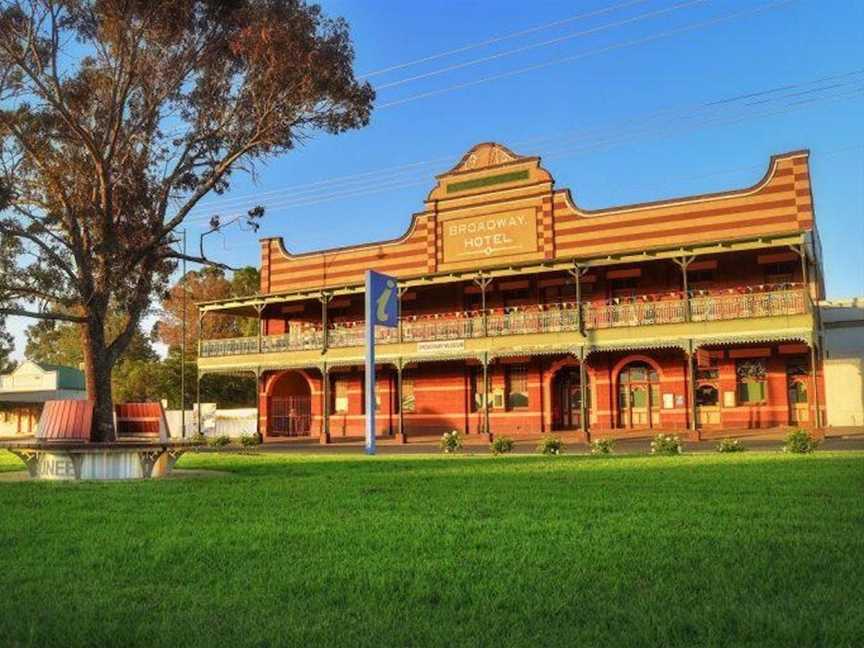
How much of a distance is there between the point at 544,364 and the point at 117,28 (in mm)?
21651

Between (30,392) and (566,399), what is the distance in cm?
3753

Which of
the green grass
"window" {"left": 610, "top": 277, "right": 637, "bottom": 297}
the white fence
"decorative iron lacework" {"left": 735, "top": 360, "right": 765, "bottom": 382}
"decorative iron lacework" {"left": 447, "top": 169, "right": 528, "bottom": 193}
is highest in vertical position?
"decorative iron lacework" {"left": 447, "top": 169, "right": 528, "bottom": 193}

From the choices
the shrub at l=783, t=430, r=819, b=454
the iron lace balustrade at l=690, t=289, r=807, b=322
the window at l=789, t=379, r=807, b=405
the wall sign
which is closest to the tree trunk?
the shrub at l=783, t=430, r=819, b=454

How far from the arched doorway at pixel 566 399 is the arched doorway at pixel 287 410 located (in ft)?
40.6

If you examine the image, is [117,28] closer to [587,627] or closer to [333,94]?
[333,94]

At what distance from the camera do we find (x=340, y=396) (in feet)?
130

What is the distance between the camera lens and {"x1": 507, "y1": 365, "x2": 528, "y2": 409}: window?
114 ft

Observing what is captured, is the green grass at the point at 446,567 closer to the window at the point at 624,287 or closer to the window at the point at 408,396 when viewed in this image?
the window at the point at 624,287

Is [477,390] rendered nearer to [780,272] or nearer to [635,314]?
[635,314]

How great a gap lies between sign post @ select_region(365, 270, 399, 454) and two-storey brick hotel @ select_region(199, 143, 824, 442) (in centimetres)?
768

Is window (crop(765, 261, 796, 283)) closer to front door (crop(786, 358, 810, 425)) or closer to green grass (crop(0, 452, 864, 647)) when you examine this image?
front door (crop(786, 358, 810, 425))

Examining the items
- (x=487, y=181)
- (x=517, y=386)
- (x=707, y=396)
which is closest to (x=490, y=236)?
(x=487, y=181)

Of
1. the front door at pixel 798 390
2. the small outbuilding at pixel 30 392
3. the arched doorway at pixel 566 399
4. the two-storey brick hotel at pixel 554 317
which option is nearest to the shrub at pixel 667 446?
the two-storey brick hotel at pixel 554 317

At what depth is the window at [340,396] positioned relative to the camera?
129ft
